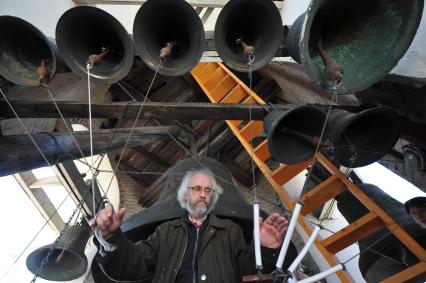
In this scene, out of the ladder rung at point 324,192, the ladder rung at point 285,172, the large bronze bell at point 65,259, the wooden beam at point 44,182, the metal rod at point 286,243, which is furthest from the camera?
the wooden beam at point 44,182

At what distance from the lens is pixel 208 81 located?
5188 mm

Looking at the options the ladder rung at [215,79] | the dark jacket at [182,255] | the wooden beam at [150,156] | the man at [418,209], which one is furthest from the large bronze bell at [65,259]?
the wooden beam at [150,156]

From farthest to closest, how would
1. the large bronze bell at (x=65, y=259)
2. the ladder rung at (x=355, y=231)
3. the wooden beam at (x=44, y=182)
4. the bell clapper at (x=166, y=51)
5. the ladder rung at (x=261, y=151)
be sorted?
the wooden beam at (x=44, y=182) < the ladder rung at (x=261, y=151) < the large bronze bell at (x=65, y=259) < the ladder rung at (x=355, y=231) < the bell clapper at (x=166, y=51)

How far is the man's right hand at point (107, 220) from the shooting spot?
1.31 meters

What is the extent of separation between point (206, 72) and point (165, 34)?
3327 millimetres

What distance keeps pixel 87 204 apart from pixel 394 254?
8.49ft

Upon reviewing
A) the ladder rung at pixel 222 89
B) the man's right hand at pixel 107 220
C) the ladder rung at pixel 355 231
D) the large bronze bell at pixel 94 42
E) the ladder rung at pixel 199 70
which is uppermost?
the ladder rung at pixel 199 70

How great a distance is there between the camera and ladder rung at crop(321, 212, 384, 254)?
2232 mm

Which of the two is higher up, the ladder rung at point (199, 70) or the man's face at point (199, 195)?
the ladder rung at point (199, 70)

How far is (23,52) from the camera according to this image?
207cm

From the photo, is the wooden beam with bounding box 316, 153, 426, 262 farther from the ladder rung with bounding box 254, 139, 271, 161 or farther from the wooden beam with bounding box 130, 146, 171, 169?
the wooden beam with bounding box 130, 146, 171, 169

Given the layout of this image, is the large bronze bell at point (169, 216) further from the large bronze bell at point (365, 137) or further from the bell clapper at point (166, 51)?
the bell clapper at point (166, 51)

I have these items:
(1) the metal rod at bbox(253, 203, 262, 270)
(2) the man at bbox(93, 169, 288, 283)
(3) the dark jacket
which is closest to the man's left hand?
(2) the man at bbox(93, 169, 288, 283)

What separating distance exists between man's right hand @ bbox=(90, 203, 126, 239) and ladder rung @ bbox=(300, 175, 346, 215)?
156 cm
